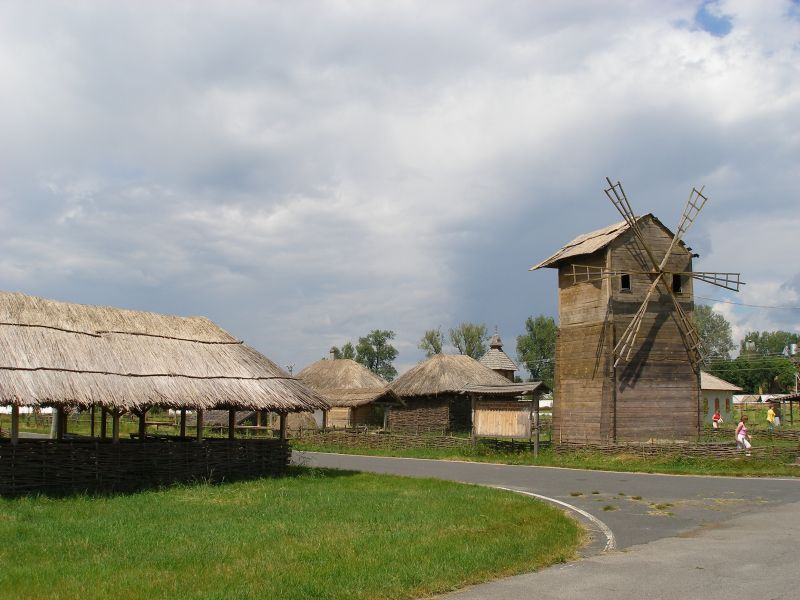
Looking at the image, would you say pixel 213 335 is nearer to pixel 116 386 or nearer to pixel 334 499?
pixel 116 386

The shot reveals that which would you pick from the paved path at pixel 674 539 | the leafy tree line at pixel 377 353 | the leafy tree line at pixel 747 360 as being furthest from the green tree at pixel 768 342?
the paved path at pixel 674 539

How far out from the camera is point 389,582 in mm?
9578

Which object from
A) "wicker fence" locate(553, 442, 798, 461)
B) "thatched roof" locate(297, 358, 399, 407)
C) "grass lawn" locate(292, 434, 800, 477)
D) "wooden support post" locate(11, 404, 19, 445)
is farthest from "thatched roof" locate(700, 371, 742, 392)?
"wooden support post" locate(11, 404, 19, 445)

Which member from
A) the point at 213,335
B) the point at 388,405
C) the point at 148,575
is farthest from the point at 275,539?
the point at 388,405

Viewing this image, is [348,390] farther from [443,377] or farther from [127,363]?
[127,363]

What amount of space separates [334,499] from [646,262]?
20.6m

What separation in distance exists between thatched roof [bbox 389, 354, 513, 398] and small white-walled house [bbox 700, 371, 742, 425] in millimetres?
20052

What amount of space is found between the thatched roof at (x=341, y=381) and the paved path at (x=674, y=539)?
87.0ft

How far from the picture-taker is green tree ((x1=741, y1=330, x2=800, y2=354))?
13462cm

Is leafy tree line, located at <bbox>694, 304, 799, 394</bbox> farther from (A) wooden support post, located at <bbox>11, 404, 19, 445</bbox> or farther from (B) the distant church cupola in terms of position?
(A) wooden support post, located at <bbox>11, 404, 19, 445</bbox>

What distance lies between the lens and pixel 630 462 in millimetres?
27609

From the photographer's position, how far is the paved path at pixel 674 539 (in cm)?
934

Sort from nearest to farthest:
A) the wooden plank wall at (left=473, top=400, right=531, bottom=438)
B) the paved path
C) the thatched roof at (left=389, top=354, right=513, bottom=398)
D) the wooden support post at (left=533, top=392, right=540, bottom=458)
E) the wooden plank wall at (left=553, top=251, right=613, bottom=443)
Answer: the paved path < the wooden plank wall at (left=473, top=400, right=531, bottom=438) < the wooden support post at (left=533, top=392, right=540, bottom=458) < the wooden plank wall at (left=553, top=251, right=613, bottom=443) < the thatched roof at (left=389, top=354, right=513, bottom=398)

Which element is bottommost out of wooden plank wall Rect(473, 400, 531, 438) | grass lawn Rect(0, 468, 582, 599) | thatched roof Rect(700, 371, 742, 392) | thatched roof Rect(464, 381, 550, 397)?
grass lawn Rect(0, 468, 582, 599)
